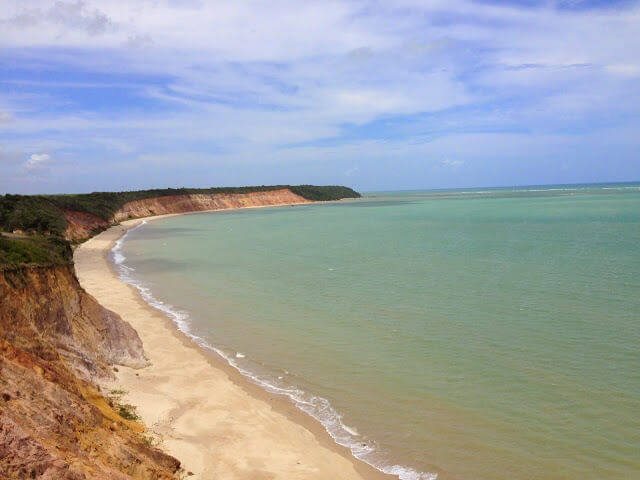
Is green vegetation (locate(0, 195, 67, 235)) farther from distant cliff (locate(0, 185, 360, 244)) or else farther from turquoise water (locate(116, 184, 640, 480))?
turquoise water (locate(116, 184, 640, 480))

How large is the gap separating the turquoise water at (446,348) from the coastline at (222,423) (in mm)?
512

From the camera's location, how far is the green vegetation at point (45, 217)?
10898 mm

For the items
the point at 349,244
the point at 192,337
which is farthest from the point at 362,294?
the point at 349,244

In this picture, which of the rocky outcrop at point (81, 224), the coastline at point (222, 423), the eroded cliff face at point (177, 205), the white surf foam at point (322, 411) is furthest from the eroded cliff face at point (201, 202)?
the coastline at point (222, 423)

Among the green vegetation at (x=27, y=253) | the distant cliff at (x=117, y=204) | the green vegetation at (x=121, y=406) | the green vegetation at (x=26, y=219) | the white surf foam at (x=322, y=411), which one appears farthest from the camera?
the distant cliff at (x=117, y=204)

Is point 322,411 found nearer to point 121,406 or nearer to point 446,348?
point 121,406

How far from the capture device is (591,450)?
8469 millimetres

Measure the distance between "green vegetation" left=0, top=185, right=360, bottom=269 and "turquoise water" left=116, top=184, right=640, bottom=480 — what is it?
4910mm

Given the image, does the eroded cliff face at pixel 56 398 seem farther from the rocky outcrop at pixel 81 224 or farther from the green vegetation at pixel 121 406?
the rocky outcrop at pixel 81 224

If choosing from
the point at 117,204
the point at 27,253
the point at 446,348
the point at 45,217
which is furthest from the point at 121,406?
the point at 117,204

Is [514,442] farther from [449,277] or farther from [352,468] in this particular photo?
[449,277]

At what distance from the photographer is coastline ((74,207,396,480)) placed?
8.01 meters

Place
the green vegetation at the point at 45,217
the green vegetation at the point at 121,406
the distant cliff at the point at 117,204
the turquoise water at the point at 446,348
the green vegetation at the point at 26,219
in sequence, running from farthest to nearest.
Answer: the distant cliff at the point at 117,204 < the green vegetation at the point at 26,219 < the green vegetation at the point at 45,217 < the green vegetation at the point at 121,406 < the turquoise water at the point at 446,348

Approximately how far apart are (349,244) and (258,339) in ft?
79.5
